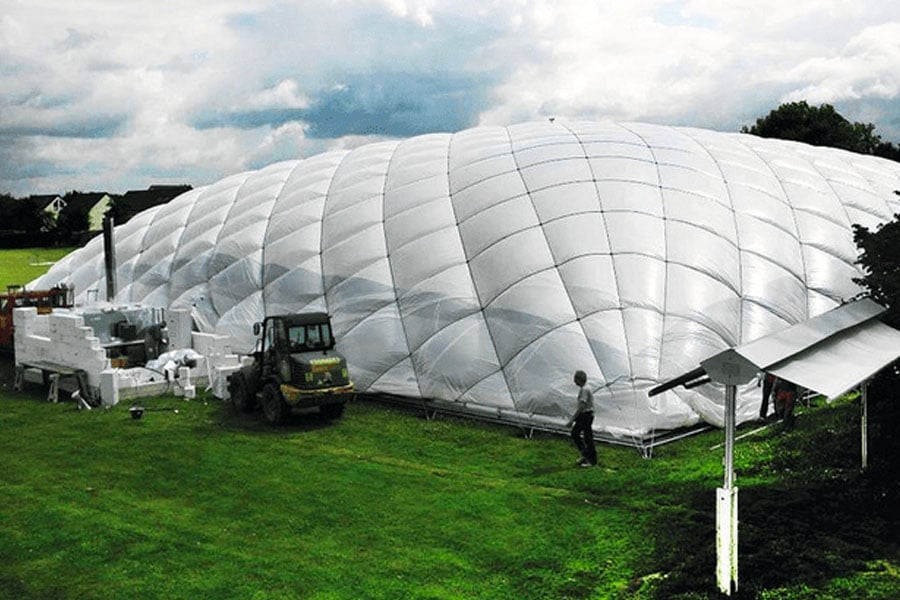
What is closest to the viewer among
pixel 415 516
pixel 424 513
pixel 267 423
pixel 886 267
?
pixel 415 516

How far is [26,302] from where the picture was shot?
22.4 m

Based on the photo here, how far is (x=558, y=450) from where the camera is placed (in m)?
13.9

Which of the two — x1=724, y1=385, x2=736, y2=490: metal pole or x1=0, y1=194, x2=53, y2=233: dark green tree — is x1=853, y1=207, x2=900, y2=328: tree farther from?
x1=0, y1=194, x2=53, y2=233: dark green tree

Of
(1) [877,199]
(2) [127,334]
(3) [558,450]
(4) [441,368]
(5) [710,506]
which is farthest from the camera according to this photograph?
(1) [877,199]

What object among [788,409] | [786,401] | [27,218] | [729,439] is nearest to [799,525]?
[729,439]

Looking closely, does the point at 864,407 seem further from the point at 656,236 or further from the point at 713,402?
the point at 656,236

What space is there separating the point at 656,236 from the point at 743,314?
2254mm

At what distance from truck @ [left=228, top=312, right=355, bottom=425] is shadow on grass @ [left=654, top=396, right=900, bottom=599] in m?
6.51

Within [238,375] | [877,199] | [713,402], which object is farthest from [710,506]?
[877,199]

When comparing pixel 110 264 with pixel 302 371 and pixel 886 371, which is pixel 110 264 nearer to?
pixel 302 371

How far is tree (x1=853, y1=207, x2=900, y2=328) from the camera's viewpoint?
10984 millimetres

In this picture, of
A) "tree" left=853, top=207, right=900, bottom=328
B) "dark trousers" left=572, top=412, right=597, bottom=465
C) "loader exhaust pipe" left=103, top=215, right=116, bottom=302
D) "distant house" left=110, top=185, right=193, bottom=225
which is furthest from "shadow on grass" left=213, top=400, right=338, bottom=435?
"distant house" left=110, top=185, right=193, bottom=225

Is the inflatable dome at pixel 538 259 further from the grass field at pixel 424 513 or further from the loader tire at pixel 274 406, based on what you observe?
the loader tire at pixel 274 406

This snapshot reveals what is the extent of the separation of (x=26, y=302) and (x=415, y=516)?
16062mm
